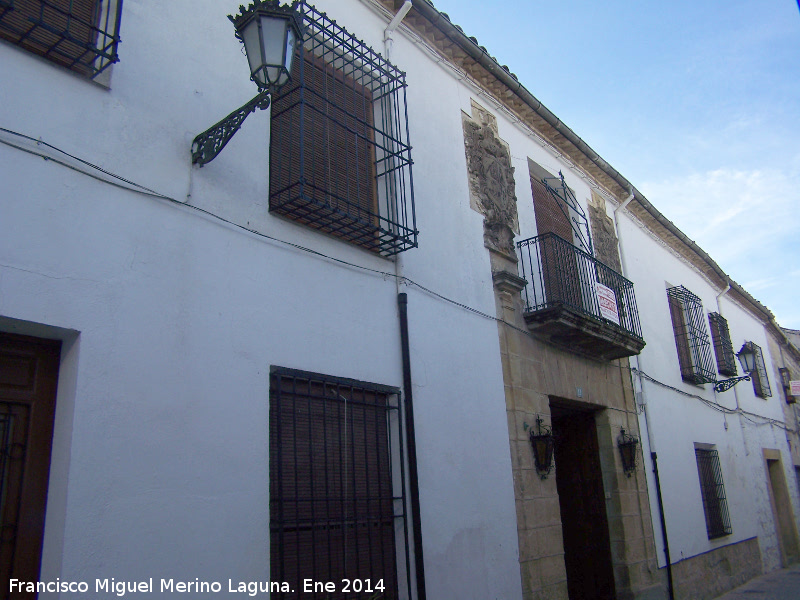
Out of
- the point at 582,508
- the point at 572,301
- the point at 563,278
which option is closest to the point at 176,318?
the point at 563,278

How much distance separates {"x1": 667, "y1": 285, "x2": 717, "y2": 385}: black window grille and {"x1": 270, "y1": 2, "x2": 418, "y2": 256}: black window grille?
660 cm

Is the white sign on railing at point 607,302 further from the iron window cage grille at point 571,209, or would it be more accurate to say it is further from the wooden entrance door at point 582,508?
the wooden entrance door at point 582,508

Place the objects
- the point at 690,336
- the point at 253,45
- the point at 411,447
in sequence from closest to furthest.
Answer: the point at 253,45 → the point at 411,447 → the point at 690,336

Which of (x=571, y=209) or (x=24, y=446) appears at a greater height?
(x=571, y=209)

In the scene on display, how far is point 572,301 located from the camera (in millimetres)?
7508

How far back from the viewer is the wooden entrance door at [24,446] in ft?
10.1

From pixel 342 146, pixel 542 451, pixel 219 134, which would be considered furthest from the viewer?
pixel 542 451

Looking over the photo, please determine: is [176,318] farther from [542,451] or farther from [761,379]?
[761,379]

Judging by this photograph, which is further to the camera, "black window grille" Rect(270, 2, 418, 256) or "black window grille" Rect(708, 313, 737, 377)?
"black window grille" Rect(708, 313, 737, 377)

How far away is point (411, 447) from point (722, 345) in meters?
9.04

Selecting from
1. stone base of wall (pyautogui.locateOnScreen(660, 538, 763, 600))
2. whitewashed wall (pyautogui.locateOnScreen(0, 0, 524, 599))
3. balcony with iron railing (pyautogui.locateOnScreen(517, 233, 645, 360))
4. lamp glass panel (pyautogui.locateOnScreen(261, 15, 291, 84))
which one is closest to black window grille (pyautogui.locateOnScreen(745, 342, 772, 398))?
stone base of wall (pyautogui.locateOnScreen(660, 538, 763, 600))

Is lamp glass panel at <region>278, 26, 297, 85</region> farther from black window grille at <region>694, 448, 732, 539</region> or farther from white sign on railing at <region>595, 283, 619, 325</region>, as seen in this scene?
black window grille at <region>694, 448, 732, 539</region>

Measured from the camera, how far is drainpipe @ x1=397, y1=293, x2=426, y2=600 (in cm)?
466

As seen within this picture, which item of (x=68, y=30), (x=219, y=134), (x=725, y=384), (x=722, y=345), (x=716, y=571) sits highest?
(x=722, y=345)
